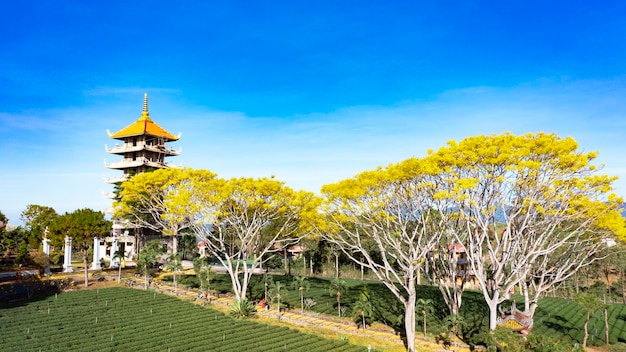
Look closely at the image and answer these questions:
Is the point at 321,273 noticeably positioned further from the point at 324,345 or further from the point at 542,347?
the point at 542,347

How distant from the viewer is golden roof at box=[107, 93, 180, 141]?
70188 millimetres

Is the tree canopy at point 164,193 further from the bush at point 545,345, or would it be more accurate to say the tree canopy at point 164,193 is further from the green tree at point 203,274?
the bush at point 545,345

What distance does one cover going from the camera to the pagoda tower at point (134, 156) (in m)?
69.2

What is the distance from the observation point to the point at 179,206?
42.6 metres

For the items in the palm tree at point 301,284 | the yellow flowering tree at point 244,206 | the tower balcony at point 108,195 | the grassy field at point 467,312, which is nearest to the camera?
the grassy field at point 467,312

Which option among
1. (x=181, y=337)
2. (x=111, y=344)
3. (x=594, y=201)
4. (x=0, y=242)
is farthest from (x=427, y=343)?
(x=0, y=242)

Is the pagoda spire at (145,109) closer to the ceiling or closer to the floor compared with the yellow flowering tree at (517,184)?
closer to the ceiling

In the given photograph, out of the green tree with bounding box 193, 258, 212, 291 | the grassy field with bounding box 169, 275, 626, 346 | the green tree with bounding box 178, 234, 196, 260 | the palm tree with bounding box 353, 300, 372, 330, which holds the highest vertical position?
the green tree with bounding box 178, 234, 196, 260

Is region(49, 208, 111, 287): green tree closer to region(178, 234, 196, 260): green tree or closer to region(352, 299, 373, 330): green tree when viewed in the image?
region(178, 234, 196, 260): green tree

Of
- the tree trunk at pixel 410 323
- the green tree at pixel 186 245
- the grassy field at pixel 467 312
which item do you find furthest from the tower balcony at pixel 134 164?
the tree trunk at pixel 410 323

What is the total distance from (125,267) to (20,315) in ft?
88.3

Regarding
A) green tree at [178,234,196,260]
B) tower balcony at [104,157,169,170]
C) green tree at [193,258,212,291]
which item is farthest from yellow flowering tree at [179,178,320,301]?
green tree at [178,234,196,260]

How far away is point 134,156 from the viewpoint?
7212 centimetres

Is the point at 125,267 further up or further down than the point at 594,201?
further down
